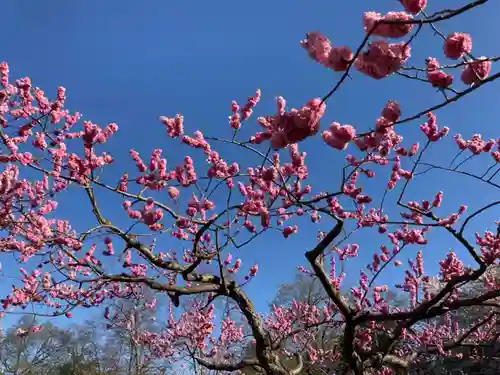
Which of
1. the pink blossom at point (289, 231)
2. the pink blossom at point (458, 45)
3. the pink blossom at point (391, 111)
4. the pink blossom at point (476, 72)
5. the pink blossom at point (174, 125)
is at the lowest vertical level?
the pink blossom at point (476, 72)

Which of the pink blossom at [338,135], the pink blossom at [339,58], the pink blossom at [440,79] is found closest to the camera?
the pink blossom at [339,58]

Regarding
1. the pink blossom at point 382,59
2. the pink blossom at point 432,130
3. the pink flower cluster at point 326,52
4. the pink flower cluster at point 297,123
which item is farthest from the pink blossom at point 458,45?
the pink blossom at point 432,130

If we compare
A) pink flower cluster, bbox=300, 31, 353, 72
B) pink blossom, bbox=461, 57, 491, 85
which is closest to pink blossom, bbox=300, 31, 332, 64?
pink flower cluster, bbox=300, 31, 353, 72

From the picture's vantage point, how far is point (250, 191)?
→ 4.50 m

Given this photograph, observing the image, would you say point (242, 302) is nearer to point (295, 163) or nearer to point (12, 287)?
point (295, 163)

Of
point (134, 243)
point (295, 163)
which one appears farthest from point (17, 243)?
point (295, 163)

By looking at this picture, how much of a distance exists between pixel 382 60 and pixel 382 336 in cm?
Result: 1115

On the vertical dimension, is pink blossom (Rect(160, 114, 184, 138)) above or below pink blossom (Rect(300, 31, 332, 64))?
above

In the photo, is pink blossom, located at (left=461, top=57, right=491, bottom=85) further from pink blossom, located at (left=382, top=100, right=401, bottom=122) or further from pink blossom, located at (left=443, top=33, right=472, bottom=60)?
pink blossom, located at (left=382, top=100, right=401, bottom=122)

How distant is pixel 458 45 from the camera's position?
5.52 feet

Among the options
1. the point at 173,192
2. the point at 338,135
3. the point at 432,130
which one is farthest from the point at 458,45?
the point at 173,192

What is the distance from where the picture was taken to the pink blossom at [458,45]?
1672 mm

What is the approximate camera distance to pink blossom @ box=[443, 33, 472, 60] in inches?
65.8

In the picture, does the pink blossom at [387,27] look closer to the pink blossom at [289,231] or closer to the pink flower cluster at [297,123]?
the pink flower cluster at [297,123]
